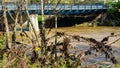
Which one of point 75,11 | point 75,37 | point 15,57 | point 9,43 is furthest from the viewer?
point 75,11

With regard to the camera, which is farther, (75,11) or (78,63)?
(75,11)

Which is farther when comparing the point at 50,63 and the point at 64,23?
the point at 64,23

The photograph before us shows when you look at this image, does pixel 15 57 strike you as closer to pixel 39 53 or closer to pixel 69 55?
pixel 39 53

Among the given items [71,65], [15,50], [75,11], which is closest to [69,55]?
[71,65]

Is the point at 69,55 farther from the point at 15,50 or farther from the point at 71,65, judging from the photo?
the point at 15,50

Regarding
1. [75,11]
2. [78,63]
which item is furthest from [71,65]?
[75,11]

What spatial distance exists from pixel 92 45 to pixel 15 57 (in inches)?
57.8

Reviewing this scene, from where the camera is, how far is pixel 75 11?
52.9m

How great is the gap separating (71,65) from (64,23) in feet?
161

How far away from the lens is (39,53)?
6.80 metres

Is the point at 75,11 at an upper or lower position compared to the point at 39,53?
lower

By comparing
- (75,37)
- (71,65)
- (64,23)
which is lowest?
(64,23)

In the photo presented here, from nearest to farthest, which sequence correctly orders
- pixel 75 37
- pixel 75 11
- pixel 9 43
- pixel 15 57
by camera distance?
pixel 15 57
pixel 75 37
pixel 9 43
pixel 75 11

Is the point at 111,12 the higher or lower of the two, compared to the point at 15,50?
lower
